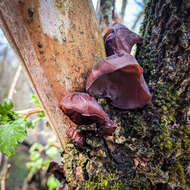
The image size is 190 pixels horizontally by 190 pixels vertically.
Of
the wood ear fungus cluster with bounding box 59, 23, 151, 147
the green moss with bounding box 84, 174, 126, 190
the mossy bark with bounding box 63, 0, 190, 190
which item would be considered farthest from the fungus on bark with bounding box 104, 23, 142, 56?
the green moss with bounding box 84, 174, 126, 190

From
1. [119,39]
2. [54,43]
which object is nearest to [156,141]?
[119,39]

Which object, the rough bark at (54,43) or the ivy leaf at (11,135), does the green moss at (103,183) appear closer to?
the rough bark at (54,43)

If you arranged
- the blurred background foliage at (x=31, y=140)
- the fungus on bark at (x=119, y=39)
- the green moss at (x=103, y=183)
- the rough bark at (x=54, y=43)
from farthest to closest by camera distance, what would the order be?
the blurred background foliage at (x=31, y=140), the fungus on bark at (x=119, y=39), the green moss at (x=103, y=183), the rough bark at (x=54, y=43)

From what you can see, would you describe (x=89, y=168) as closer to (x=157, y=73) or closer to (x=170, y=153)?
(x=170, y=153)

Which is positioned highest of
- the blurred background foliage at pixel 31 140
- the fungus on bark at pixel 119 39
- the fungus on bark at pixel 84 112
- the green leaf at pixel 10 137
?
the fungus on bark at pixel 119 39

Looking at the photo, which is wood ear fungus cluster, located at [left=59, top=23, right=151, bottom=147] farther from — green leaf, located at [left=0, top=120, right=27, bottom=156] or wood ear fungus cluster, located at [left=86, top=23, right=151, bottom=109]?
green leaf, located at [left=0, top=120, right=27, bottom=156]

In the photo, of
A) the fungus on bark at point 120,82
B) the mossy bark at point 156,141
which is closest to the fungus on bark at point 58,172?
the mossy bark at point 156,141
